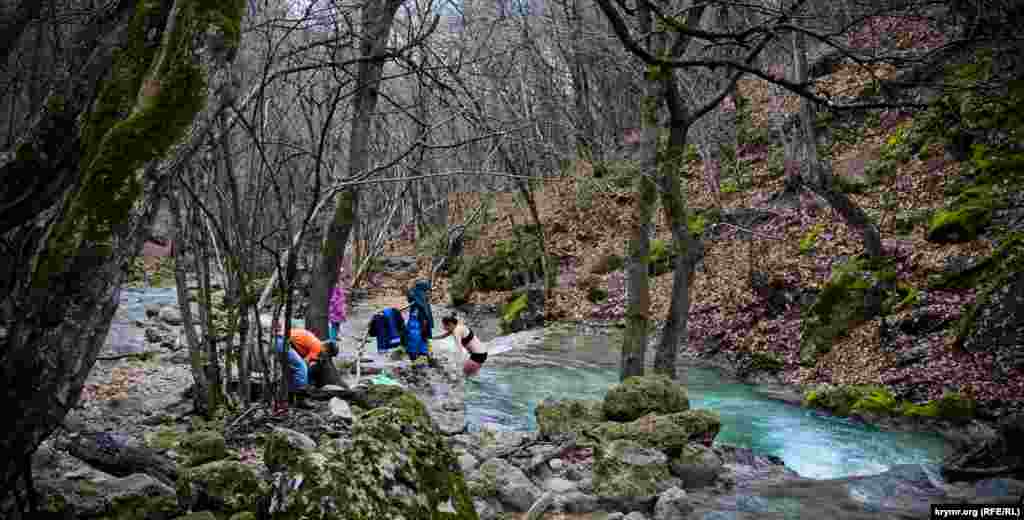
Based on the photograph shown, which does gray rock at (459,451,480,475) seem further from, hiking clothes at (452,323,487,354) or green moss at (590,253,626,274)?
green moss at (590,253,626,274)

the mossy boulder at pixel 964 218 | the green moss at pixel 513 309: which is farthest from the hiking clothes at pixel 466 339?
the mossy boulder at pixel 964 218

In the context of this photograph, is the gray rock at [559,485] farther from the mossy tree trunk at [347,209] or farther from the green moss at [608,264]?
the green moss at [608,264]

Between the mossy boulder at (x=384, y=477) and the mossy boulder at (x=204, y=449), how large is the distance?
249 centimetres

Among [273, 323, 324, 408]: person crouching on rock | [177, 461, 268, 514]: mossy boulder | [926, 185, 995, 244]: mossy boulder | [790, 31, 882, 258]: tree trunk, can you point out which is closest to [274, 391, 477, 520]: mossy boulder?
[177, 461, 268, 514]: mossy boulder

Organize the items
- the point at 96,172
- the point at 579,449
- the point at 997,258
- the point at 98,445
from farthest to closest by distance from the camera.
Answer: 1. the point at 997,258
2. the point at 579,449
3. the point at 98,445
4. the point at 96,172

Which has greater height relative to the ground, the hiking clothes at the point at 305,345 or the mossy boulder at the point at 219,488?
the hiking clothes at the point at 305,345

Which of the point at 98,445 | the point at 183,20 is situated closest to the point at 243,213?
the point at 98,445

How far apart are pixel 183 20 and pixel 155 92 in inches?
12.8

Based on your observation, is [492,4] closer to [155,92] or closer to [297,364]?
[297,364]

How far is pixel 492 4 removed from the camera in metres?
9.06

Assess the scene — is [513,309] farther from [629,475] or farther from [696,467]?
[629,475]

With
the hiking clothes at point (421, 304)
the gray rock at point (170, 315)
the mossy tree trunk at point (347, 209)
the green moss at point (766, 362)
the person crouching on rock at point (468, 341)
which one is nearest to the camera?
the mossy tree trunk at point (347, 209)

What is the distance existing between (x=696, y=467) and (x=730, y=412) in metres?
3.71

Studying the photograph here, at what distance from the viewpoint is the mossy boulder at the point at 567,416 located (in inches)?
301
